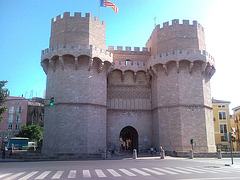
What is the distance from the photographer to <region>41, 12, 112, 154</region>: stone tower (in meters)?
22.2

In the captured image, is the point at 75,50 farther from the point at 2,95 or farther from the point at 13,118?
the point at 13,118

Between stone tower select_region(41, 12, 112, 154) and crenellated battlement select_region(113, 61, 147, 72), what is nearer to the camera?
stone tower select_region(41, 12, 112, 154)

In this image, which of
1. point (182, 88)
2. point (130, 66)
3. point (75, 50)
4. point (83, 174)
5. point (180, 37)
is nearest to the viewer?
point (83, 174)

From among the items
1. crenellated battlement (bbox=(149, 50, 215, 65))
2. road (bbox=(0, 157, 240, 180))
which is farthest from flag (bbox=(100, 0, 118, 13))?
road (bbox=(0, 157, 240, 180))

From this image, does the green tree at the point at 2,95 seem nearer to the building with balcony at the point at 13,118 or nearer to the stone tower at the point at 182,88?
the stone tower at the point at 182,88

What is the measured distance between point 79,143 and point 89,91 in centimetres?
554

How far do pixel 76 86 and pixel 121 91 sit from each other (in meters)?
6.50

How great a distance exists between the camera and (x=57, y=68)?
24359 millimetres

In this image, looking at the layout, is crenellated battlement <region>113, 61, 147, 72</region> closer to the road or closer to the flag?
the flag

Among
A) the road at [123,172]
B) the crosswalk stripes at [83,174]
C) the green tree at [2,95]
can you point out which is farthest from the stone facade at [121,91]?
the crosswalk stripes at [83,174]

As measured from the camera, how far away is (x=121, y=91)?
1090 inches

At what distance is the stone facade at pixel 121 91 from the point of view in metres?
22.8

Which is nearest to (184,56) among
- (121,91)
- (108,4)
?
(121,91)

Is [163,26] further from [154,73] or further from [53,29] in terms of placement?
[53,29]
